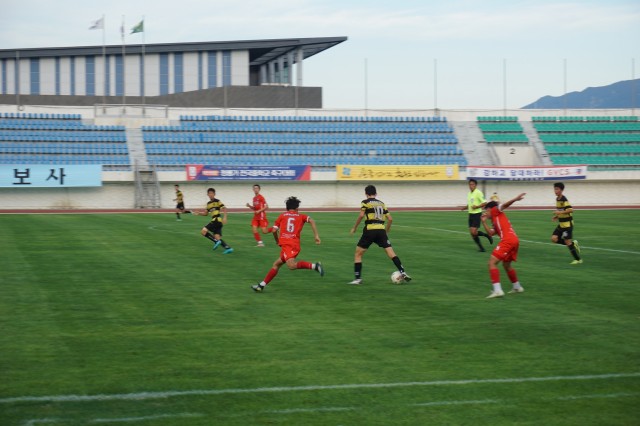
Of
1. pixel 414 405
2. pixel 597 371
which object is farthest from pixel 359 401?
pixel 597 371

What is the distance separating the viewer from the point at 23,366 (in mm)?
9289

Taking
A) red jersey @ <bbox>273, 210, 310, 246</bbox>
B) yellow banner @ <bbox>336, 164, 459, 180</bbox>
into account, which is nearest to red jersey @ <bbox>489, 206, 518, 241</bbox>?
red jersey @ <bbox>273, 210, 310, 246</bbox>

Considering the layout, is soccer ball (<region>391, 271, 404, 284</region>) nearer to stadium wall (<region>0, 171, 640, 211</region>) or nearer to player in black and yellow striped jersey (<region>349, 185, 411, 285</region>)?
player in black and yellow striped jersey (<region>349, 185, 411, 285</region>)

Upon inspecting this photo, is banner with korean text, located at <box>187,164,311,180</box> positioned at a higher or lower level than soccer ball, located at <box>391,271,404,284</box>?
higher

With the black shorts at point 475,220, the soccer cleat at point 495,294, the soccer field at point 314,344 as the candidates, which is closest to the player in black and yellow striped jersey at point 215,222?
the soccer field at point 314,344

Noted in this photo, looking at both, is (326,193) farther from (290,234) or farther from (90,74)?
(290,234)

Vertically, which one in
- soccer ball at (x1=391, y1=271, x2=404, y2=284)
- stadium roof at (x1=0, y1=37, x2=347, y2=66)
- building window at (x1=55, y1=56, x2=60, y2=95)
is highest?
stadium roof at (x1=0, y1=37, x2=347, y2=66)

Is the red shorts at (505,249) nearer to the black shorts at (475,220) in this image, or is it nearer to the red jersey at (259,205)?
the black shorts at (475,220)

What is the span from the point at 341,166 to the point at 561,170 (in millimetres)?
16009

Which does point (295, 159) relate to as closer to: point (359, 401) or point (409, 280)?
point (409, 280)

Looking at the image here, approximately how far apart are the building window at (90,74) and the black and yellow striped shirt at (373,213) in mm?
59967

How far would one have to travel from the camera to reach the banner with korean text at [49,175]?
50938mm

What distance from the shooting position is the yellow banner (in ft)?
189

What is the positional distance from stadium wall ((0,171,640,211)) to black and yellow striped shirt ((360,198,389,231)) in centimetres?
3907
